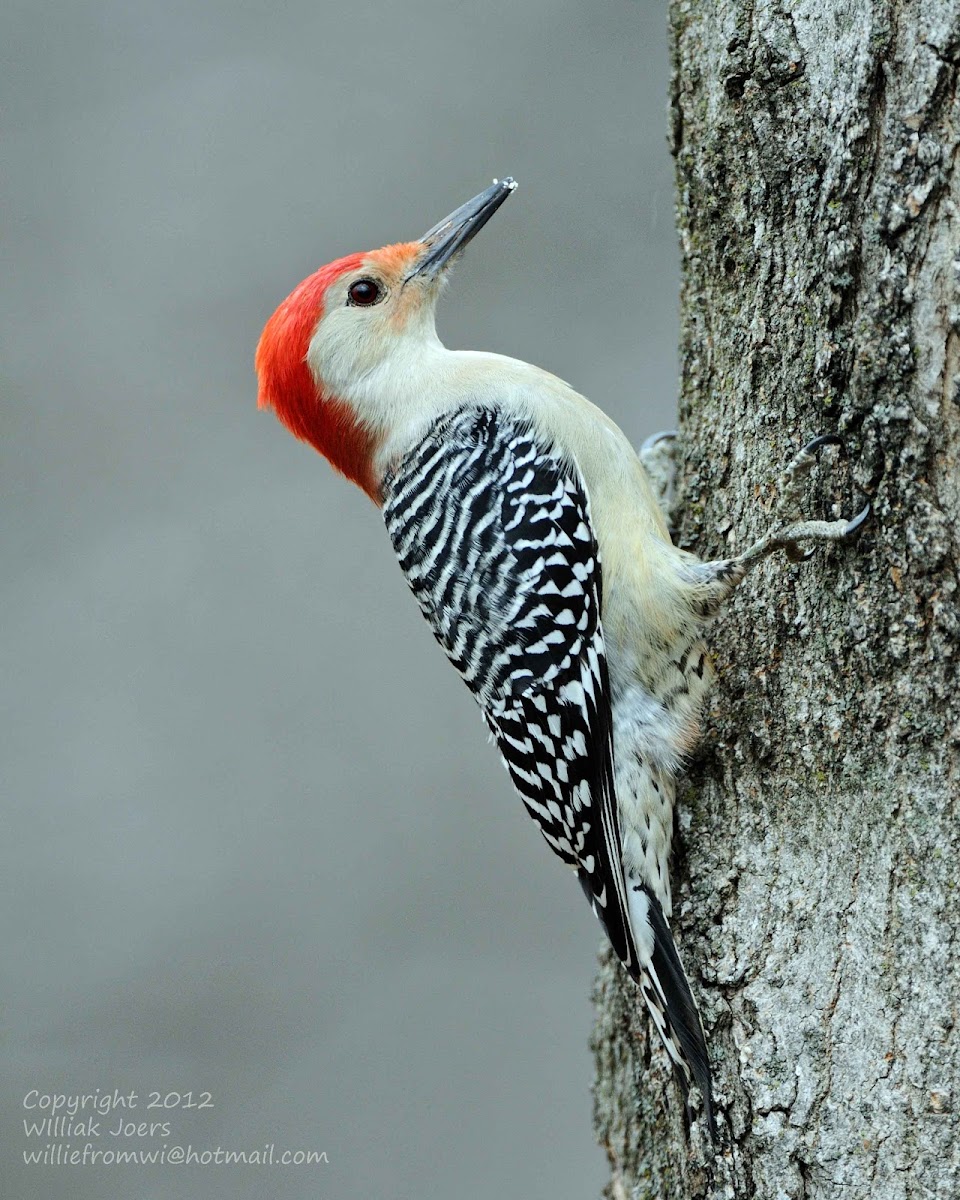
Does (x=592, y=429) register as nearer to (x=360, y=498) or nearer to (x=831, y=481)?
(x=831, y=481)

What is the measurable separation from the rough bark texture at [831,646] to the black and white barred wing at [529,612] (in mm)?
222

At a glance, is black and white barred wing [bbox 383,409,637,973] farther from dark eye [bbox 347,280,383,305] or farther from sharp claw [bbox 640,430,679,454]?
sharp claw [bbox 640,430,679,454]

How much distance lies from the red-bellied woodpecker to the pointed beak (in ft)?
0.57

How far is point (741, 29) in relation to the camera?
2492mm

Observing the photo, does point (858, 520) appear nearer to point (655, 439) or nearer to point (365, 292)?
point (655, 439)

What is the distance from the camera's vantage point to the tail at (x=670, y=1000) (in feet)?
7.55

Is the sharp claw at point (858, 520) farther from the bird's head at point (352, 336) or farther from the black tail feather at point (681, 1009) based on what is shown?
the bird's head at point (352, 336)

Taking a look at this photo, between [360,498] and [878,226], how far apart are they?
3.10 metres

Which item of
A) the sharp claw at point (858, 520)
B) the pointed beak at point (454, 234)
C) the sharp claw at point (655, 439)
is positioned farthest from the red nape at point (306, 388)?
the sharp claw at point (858, 520)

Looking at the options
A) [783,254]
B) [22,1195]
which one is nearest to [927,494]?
[783,254]

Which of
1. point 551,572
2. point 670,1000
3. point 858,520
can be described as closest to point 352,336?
point 551,572

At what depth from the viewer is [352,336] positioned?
3.08 m

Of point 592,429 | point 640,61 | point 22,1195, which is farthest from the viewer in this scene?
point 640,61

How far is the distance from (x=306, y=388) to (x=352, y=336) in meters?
0.19
